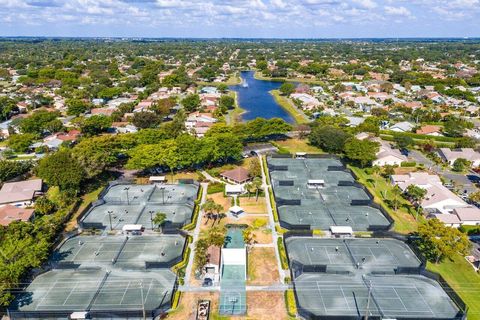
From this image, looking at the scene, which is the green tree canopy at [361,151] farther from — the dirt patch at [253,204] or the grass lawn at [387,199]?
the dirt patch at [253,204]

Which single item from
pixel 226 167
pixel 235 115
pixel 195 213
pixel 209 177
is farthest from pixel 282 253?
Answer: pixel 235 115

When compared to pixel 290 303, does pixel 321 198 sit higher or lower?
higher

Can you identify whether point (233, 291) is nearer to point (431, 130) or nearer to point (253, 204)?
point (253, 204)

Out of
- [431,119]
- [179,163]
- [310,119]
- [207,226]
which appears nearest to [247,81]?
[310,119]

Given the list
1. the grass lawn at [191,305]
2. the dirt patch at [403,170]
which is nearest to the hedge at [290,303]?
the grass lawn at [191,305]

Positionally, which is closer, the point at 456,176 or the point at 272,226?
the point at 272,226

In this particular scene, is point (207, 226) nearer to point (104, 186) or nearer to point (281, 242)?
point (281, 242)
